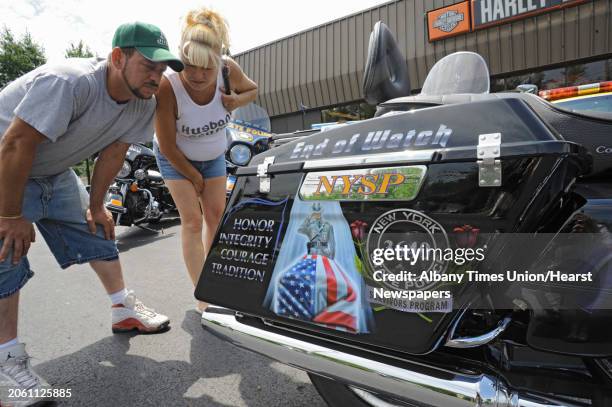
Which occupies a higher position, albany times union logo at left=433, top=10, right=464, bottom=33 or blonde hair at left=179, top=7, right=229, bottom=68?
albany times union logo at left=433, top=10, right=464, bottom=33

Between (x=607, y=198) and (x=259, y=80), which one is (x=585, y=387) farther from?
(x=259, y=80)

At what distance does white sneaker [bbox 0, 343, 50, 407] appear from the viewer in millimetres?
1319

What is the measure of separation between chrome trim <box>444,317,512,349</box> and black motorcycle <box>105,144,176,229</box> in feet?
13.6

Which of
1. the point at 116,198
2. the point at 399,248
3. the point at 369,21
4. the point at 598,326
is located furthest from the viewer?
the point at 369,21

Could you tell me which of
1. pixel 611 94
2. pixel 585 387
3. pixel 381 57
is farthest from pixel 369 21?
pixel 585 387

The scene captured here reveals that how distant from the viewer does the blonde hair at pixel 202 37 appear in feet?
5.03

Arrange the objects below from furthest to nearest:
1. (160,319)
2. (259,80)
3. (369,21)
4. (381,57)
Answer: (259,80) → (369,21) → (160,319) → (381,57)

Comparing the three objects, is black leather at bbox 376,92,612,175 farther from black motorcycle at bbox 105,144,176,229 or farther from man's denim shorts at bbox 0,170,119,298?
black motorcycle at bbox 105,144,176,229

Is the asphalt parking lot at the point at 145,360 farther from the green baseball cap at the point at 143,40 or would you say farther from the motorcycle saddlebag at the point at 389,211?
Answer: the green baseball cap at the point at 143,40

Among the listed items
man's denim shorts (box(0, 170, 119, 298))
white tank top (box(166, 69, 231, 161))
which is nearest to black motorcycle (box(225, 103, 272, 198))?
white tank top (box(166, 69, 231, 161))

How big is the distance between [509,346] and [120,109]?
5.50 feet

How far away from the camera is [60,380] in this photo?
4.97 ft

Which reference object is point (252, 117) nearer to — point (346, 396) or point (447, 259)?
point (346, 396)

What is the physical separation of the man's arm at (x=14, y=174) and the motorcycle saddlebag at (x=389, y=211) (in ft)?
2.80
